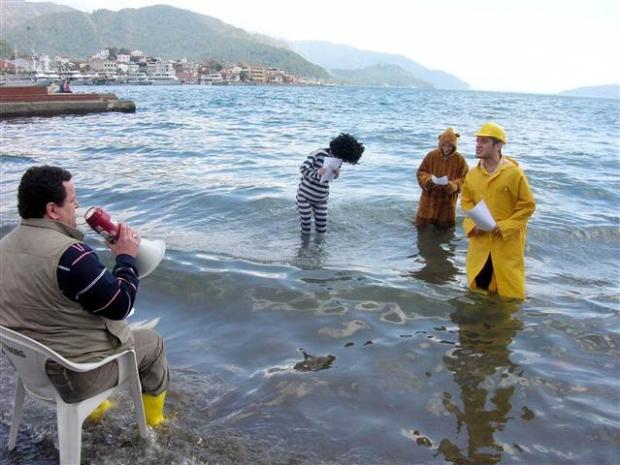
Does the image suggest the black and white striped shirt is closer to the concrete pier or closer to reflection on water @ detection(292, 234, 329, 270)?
reflection on water @ detection(292, 234, 329, 270)

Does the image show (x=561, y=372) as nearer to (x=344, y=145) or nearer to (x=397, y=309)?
(x=397, y=309)

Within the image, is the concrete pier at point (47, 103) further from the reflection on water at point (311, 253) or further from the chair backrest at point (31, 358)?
the chair backrest at point (31, 358)

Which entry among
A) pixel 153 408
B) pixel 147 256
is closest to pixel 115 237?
pixel 147 256

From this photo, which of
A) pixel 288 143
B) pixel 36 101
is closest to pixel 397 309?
pixel 288 143

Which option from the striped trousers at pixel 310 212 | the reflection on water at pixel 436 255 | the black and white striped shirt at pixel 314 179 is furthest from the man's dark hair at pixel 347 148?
the reflection on water at pixel 436 255

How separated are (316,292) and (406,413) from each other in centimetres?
240

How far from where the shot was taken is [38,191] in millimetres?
2787

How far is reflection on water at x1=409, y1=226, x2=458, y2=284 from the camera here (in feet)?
23.5

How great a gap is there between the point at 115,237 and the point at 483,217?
3.45 m

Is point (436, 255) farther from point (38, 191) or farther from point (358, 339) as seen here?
point (38, 191)

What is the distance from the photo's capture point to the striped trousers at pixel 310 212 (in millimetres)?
8008

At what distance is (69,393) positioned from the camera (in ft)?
9.66

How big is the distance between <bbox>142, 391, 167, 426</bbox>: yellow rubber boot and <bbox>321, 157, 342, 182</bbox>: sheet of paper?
4.17m

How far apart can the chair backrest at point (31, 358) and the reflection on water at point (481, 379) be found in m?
2.51
